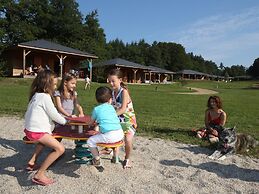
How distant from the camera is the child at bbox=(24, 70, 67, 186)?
4742 millimetres

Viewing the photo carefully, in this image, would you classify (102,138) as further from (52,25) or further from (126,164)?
(52,25)

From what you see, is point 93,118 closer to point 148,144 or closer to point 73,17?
point 148,144

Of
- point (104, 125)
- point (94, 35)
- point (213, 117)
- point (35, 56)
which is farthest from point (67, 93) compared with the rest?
point (94, 35)

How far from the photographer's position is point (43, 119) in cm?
480

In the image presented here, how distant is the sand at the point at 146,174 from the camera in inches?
179

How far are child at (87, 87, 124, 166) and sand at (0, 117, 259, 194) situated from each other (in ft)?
1.42

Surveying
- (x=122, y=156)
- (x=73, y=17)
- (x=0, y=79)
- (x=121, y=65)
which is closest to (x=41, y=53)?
(x=0, y=79)

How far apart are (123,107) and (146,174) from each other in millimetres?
1116

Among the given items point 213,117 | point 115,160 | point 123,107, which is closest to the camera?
point 123,107

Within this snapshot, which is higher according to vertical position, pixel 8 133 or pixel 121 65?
pixel 121 65

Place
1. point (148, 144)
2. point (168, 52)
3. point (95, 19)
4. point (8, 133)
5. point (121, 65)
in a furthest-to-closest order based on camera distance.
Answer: point (168, 52) → point (95, 19) → point (121, 65) → point (8, 133) → point (148, 144)

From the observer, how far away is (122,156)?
6.21 m

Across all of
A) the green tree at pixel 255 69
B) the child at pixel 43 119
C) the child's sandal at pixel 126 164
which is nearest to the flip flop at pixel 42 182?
the child at pixel 43 119

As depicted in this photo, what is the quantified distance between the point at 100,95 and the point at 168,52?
124883 mm
